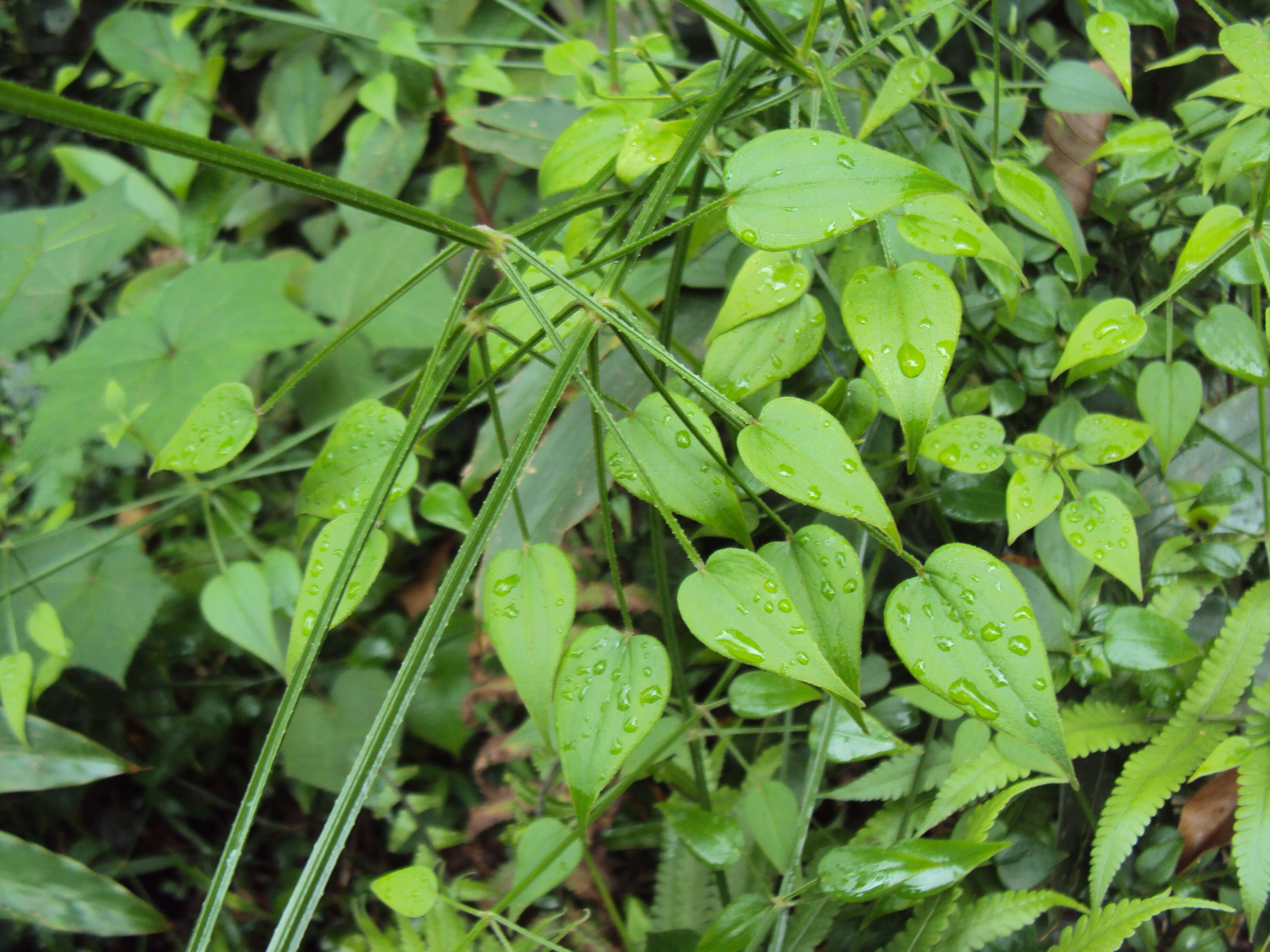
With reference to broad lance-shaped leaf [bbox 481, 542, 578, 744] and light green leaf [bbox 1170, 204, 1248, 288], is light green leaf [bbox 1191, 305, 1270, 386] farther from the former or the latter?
broad lance-shaped leaf [bbox 481, 542, 578, 744]

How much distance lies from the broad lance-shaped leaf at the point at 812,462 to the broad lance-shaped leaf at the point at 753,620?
1.8 inches

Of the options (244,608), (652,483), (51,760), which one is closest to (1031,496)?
(652,483)

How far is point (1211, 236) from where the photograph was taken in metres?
0.51

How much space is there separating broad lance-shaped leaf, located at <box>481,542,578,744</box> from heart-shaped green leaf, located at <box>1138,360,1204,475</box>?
18.0 inches

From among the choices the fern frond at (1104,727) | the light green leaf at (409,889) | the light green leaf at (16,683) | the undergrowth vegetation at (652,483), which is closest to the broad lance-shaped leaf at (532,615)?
the undergrowth vegetation at (652,483)

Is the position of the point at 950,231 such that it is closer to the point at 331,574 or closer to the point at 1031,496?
the point at 1031,496

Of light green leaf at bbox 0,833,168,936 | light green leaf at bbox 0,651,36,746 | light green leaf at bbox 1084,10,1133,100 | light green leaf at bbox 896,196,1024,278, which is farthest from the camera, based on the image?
light green leaf at bbox 0,833,168,936

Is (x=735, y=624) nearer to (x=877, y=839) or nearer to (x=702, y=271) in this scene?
(x=877, y=839)

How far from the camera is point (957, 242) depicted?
45cm

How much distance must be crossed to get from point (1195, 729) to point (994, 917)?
23 centimetres

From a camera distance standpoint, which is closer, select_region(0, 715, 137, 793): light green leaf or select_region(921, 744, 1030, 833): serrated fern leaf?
select_region(921, 744, 1030, 833): serrated fern leaf

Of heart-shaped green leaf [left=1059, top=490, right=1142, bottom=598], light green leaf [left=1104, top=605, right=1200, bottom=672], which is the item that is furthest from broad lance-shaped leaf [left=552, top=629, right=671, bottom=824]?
light green leaf [left=1104, top=605, right=1200, bottom=672]

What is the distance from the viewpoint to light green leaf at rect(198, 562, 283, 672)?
75 centimetres

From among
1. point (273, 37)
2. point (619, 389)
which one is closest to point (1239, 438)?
point (619, 389)
